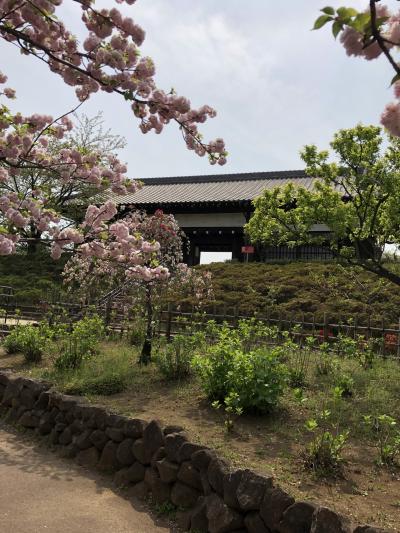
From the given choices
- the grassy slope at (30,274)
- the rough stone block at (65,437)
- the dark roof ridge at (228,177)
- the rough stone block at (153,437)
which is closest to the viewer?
the rough stone block at (153,437)

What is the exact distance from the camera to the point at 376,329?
899 centimetres

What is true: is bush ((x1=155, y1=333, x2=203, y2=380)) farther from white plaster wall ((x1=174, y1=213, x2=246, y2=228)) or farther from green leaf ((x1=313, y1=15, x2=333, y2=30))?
white plaster wall ((x1=174, y1=213, x2=246, y2=228))

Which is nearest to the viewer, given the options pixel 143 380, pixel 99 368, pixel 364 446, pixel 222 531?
pixel 222 531

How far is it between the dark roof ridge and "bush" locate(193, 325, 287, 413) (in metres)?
20.6

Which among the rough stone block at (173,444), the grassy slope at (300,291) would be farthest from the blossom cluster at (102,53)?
the grassy slope at (300,291)

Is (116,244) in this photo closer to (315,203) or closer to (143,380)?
(143,380)

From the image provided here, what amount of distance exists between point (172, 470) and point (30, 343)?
17.7 ft

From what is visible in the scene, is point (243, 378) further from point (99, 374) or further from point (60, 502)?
point (99, 374)

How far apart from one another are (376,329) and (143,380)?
15.2 feet

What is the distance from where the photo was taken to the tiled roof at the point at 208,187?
78.0ft

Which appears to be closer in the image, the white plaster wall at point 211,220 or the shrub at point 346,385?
the shrub at point 346,385

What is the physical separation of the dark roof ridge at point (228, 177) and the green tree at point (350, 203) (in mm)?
16910

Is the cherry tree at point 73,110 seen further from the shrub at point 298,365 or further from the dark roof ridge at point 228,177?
the dark roof ridge at point 228,177

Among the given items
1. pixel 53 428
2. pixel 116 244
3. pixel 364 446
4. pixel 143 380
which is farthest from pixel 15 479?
pixel 364 446
